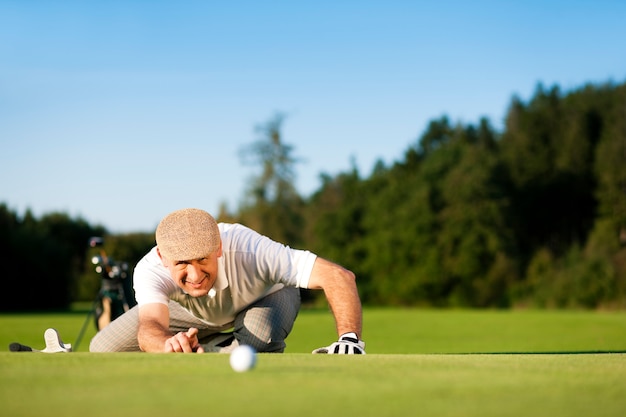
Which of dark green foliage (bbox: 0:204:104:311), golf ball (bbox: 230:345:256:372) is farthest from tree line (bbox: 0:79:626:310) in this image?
golf ball (bbox: 230:345:256:372)

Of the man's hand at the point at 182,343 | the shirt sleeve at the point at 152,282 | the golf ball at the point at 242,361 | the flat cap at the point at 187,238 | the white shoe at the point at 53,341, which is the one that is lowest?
the white shoe at the point at 53,341

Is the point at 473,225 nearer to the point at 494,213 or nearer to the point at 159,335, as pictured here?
the point at 494,213

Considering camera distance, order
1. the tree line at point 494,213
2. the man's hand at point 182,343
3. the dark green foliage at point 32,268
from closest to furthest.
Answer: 1. the man's hand at point 182,343
2. the dark green foliage at point 32,268
3. the tree line at point 494,213

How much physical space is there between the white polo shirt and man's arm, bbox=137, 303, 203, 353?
220 mm

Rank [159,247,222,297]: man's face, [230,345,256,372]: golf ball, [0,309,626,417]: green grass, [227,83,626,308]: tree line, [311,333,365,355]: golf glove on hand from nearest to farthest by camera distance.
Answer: [0,309,626,417]: green grass, [230,345,256,372]: golf ball, [311,333,365,355]: golf glove on hand, [159,247,222,297]: man's face, [227,83,626,308]: tree line

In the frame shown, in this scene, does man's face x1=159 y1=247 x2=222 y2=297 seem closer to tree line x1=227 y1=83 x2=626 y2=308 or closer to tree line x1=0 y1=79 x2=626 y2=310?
tree line x1=0 y1=79 x2=626 y2=310

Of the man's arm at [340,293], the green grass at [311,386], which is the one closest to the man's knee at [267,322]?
the man's arm at [340,293]

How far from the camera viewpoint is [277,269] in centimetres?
593

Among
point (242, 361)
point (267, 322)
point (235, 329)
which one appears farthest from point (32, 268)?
point (242, 361)

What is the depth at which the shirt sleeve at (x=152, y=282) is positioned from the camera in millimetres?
5477

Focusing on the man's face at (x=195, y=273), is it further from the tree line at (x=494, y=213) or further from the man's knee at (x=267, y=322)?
the tree line at (x=494, y=213)

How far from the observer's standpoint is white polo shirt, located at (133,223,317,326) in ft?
18.8

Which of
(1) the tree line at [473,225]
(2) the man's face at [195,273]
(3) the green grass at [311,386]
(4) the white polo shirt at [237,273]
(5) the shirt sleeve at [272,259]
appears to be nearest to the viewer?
(3) the green grass at [311,386]

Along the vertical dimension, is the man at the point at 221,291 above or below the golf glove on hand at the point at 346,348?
above
